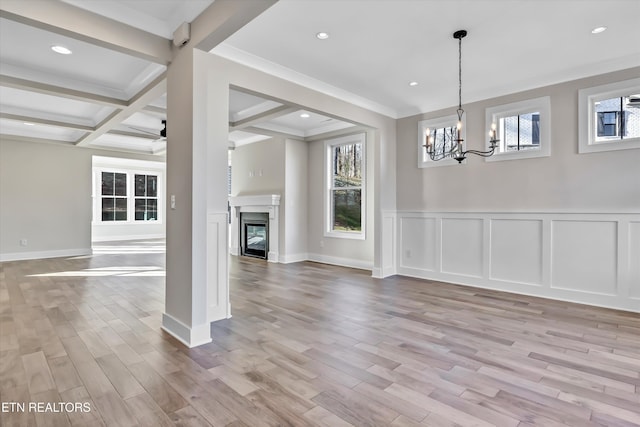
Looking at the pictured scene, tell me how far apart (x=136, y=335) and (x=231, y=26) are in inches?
104

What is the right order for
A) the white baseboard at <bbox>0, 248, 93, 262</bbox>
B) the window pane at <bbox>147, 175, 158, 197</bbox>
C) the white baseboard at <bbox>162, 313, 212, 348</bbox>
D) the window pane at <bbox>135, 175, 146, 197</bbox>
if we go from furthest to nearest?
the window pane at <bbox>147, 175, 158, 197</bbox> < the window pane at <bbox>135, 175, 146, 197</bbox> < the white baseboard at <bbox>0, 248, 93, 262</bbox> < the white baseboard at <bbox>162, 313, 212, 348</bbox>

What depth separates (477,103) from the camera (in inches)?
184

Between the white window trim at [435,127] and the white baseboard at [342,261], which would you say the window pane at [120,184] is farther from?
the white window trim at [435,127]

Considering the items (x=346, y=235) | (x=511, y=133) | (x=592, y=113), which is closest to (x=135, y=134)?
(x=346, y=235)

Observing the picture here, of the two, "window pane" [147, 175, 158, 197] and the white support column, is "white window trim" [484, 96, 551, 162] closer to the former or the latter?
the white support column

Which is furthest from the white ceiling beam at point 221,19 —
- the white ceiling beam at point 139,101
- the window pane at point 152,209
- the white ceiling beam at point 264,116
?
the window pane at point 152,209

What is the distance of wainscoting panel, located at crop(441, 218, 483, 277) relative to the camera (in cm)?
469

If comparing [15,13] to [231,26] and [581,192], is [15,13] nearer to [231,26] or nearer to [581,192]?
[231,26]

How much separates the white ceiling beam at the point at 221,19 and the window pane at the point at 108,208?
1026 cm

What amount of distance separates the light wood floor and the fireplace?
3233 mm

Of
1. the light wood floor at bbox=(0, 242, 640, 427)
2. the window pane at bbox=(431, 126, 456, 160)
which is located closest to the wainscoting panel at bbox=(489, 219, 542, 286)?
the light wood floor at bbox=(0, 242, 640, 427)

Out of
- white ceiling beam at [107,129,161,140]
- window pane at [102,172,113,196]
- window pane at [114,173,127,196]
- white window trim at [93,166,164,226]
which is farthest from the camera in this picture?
window pane at [114,173,127,196]

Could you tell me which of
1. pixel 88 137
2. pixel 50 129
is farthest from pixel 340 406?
pixel 50 129

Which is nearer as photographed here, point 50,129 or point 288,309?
point 288,309
